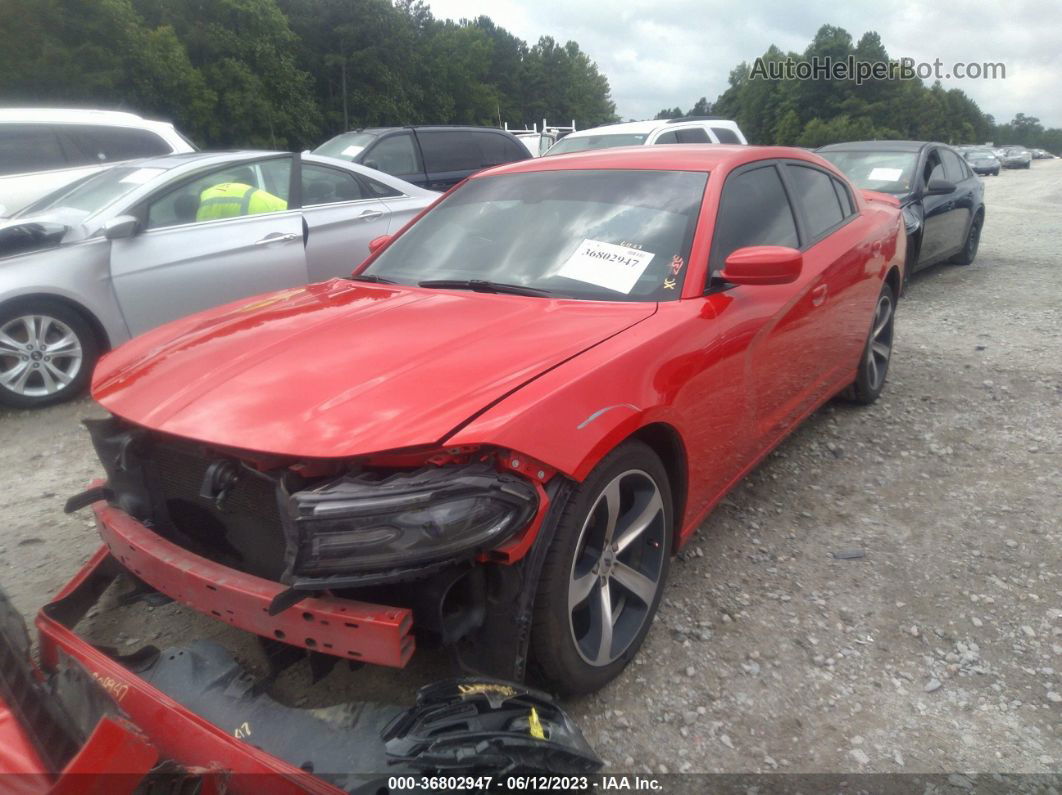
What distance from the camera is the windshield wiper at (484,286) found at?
2750 millimetres

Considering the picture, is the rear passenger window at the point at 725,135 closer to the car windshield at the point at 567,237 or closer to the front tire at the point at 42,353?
the car windshield at the point at 567,237

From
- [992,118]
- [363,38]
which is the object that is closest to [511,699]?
[363,38]

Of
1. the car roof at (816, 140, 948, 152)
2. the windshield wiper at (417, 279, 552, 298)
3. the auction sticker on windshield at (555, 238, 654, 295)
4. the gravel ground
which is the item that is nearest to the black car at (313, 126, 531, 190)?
the car roof at (816, 140, 948, 152)

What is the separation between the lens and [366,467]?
190 cm

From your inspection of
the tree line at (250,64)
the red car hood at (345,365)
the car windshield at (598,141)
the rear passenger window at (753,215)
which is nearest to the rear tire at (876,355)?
the rear passenger window at (753,215)

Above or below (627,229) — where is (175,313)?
below

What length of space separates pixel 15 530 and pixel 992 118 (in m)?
121

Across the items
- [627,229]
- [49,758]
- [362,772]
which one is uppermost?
[627,229]

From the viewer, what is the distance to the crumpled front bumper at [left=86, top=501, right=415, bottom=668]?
1751 mm

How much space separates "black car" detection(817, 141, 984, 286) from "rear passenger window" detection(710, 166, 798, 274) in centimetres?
502

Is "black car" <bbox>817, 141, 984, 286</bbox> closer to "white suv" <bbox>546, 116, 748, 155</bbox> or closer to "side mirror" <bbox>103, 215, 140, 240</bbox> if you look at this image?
"white suv" <bbox>546, 116, 748, 155</bbox>

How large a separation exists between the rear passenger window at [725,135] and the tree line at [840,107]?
51942mm

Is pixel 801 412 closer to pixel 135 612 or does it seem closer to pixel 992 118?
pixel 135 612

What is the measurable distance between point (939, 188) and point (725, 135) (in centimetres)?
357
